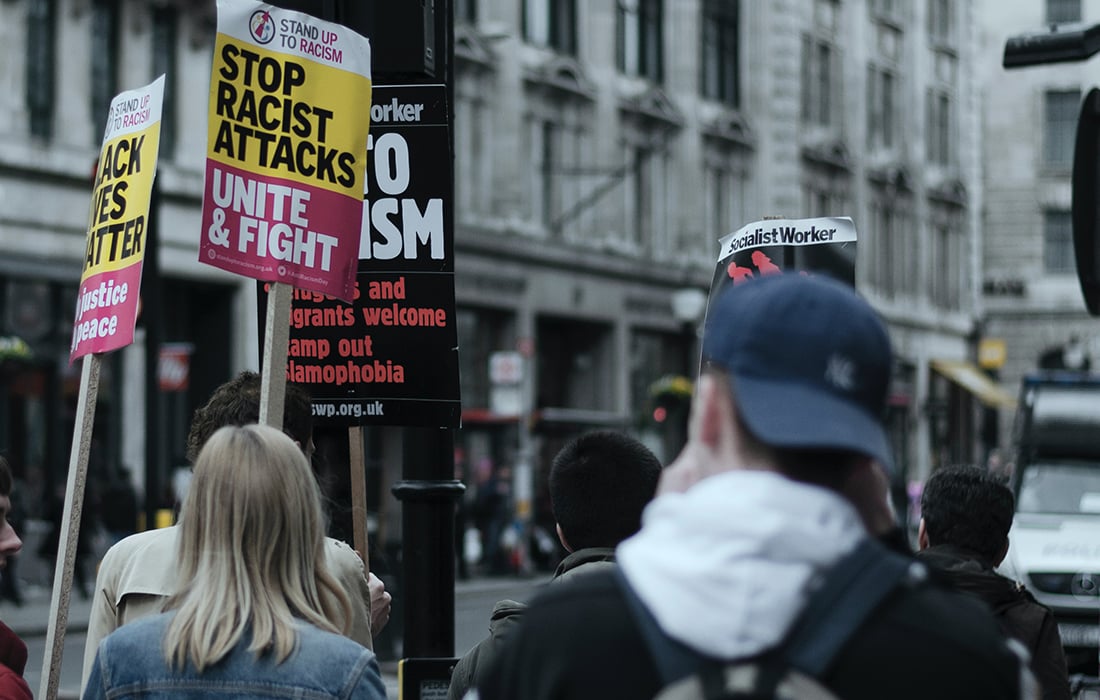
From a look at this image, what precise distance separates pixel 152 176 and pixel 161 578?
1.75m

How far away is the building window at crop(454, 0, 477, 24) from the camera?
34281mm

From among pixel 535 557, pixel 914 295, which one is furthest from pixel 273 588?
pixel 914 295

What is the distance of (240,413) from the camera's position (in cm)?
475

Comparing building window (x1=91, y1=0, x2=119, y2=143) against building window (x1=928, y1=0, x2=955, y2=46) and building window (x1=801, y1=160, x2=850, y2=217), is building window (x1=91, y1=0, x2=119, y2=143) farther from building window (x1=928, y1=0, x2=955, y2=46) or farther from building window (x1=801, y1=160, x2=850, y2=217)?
building window (x1=928, y1=0, x2=955, y2=46)

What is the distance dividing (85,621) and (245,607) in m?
18.5

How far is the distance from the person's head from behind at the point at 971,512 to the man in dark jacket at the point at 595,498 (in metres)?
1.20

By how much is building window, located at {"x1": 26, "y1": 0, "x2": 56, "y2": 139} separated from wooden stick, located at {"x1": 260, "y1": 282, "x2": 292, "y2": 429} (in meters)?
21.4

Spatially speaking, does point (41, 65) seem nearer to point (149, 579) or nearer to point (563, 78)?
point (563, 78)

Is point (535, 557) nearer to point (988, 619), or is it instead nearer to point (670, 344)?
point (670, 344)

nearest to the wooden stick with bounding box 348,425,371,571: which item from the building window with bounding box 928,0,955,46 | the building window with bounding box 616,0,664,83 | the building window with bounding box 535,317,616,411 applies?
the building window with bounding box 535,317,616,411

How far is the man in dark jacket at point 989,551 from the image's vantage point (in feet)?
18.3

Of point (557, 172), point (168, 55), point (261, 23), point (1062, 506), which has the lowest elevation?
point (1062, 506)

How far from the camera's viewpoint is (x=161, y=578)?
4.32 m

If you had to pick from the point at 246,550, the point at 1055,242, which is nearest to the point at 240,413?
the point at 246,550
